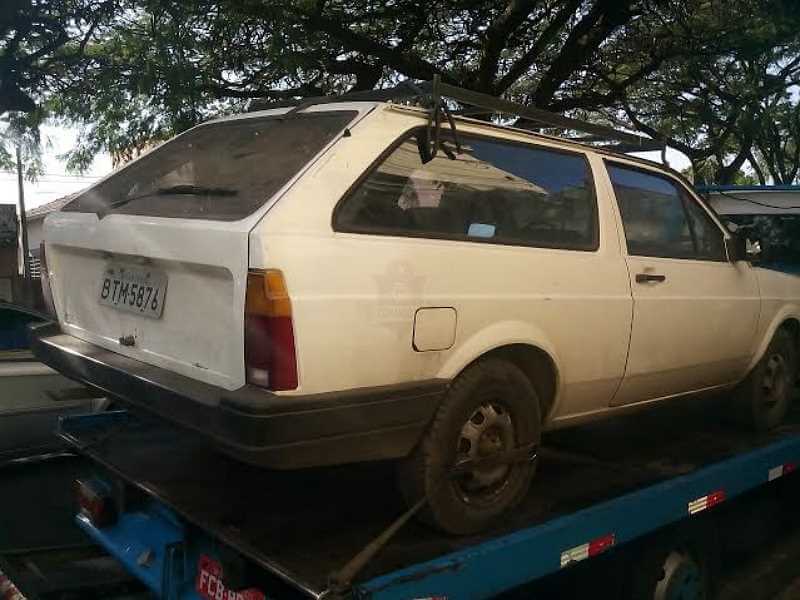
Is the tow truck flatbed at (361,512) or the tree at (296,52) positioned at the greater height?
the tree at (296,52)

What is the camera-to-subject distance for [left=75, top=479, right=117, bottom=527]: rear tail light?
3186mm

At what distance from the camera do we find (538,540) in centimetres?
260

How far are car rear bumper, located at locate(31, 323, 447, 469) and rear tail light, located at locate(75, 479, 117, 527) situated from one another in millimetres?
661

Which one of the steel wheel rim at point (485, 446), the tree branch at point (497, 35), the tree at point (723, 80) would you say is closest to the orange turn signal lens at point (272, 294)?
the steel wheel rim at point (485, 446)

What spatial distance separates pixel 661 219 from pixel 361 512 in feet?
6.80

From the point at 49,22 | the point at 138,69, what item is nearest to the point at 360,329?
the point at 138,69

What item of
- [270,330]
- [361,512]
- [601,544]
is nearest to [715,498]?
[601,544]

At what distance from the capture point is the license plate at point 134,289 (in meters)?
2.68

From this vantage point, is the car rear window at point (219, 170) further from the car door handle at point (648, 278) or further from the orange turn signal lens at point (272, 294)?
the car door handle at point (648, 278)

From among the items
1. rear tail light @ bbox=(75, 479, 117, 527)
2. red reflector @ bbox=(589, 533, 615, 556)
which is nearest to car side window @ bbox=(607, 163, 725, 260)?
red reflector @ bbox=(589, 533, 615, 556)

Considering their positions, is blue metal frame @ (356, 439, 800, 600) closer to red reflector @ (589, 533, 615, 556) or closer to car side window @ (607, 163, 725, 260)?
red reflector @ (589, 533, 615, 556)

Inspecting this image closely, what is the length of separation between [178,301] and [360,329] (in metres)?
0.66

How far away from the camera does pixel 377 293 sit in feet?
7.89

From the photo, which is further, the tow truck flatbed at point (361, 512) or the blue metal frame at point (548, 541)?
the tow truck flatbed at point (361, 512)
